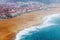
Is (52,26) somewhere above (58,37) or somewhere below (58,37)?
above

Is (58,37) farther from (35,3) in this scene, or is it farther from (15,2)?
(15,2)

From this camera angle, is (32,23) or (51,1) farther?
(51,1)

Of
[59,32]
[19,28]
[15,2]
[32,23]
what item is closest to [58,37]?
[59,32]

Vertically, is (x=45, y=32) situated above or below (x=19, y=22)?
below

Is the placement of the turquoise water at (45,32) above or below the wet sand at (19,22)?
below

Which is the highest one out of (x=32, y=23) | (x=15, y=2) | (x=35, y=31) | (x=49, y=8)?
(x=15, y=2)

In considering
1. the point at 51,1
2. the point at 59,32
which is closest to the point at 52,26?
the point at 59,32

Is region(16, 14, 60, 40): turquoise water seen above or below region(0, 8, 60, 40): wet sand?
below
